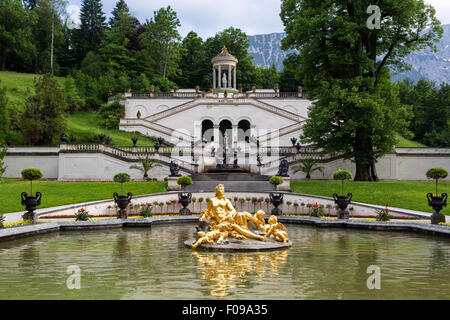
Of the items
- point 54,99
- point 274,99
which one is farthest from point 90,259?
point 274,99

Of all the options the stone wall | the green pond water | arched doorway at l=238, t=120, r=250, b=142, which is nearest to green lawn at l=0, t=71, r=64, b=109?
the stone wall

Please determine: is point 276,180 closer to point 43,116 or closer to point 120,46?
point 43,116

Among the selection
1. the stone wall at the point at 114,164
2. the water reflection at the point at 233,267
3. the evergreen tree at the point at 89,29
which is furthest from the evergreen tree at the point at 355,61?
the evergreen tree at the point at 89,29

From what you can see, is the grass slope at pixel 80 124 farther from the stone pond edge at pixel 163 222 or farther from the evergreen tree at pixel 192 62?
the evergreen tree at pixel 192 62

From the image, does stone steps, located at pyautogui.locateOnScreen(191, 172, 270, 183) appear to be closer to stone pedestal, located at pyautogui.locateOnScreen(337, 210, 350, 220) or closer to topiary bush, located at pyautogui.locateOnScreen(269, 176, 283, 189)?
topiary bush, located at pyautogui.locateOnScreen(269, 176, 283, 189)

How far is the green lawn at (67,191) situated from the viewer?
23219 mm

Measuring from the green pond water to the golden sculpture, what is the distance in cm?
69

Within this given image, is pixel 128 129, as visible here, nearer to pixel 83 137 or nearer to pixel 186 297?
pixel 83 137

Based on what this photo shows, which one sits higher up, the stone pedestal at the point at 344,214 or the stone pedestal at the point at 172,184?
the stone pedestal at the point at 172,184

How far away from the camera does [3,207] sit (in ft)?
70.2

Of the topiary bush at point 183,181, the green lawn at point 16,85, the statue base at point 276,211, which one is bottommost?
the statue base at point 276,211

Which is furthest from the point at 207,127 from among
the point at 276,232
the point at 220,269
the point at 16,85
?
the point at 220,269

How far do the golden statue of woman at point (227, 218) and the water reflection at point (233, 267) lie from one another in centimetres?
124

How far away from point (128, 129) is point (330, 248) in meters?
41.0
